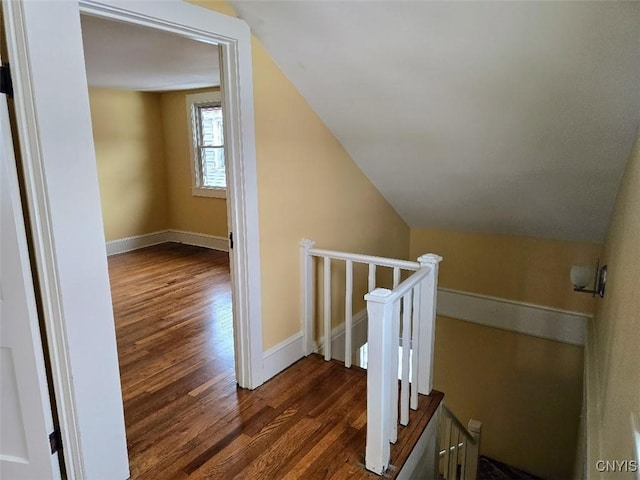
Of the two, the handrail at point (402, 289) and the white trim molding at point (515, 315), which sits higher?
A: the handrail at point (402, 289)

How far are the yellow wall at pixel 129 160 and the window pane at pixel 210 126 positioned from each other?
71cm

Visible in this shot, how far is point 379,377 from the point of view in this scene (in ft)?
6.26

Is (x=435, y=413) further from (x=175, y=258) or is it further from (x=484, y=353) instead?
(x=175, y=258)

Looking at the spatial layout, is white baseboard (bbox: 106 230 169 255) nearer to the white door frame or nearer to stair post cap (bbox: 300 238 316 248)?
stair post cap (bbox: 300 238 316 248)

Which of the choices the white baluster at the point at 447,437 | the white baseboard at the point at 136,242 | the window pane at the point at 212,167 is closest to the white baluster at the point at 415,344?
the white baluster at the point at 447,437

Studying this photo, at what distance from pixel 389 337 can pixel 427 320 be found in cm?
59

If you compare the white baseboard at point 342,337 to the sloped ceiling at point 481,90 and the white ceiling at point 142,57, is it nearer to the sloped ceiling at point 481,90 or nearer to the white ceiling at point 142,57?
the sloped ceiling at point 481,90

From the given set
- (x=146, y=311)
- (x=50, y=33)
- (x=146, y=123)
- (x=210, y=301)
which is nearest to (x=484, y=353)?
(x=210, y=301)

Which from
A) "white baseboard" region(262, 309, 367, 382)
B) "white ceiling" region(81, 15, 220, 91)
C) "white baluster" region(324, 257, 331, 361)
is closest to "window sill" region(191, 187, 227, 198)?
"white ceiling" region(81, 15, 220, 91)

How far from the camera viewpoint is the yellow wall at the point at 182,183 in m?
5.72

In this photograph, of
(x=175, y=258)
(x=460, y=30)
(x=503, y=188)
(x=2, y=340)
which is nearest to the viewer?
(x=2, y=340)

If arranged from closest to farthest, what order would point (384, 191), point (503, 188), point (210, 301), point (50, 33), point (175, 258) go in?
point (50, 33) < point (503, 188) < point (384, 191) < point (210, 301) < point (175, 258)

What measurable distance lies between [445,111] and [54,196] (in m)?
2.00

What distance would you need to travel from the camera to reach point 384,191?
372 centimetres
